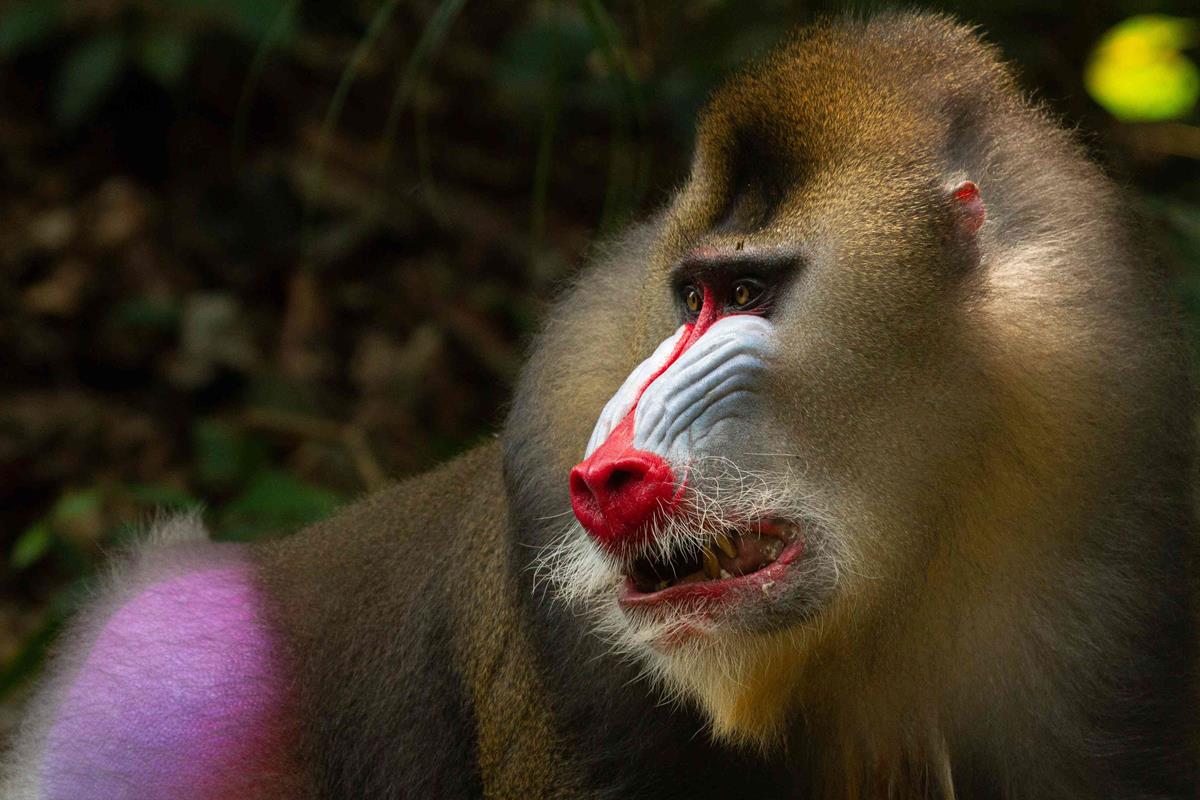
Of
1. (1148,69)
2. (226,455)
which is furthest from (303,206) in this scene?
(1148,69)

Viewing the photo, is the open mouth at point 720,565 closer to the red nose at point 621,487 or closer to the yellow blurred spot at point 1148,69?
the red nose at point 621,487

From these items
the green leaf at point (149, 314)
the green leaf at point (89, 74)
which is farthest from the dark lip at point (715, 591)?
the green leaf at point (89, 74)

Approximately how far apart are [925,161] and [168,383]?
3897 millimetres

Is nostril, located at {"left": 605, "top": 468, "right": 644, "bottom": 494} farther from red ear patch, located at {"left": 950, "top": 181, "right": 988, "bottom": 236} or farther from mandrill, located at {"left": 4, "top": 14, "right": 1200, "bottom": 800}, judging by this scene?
red ear patch, located at {"left": 950, "top": 181, "right": 988, "bottom": 236}

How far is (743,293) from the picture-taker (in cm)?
238

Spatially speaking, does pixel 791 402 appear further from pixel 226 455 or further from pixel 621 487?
pixel 226 455

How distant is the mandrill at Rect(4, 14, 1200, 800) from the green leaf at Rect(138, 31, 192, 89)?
10.7 feet

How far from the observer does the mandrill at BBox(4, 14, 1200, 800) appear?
2281 mm

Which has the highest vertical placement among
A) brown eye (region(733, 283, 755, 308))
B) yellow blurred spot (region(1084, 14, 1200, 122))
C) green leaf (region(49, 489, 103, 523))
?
green leaf (region(49, 489, 103, 523))

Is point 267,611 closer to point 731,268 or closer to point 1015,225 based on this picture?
point 731,268

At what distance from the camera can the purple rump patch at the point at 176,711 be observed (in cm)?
326

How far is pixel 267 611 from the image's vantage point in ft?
11.1

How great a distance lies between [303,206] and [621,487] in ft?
13.8

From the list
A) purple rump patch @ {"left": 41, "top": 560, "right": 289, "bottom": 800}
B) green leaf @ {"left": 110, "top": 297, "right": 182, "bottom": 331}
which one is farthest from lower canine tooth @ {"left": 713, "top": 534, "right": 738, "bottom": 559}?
green leaf @ {"left": 110, "top": 297, "right": 182, "bottom": 331}
